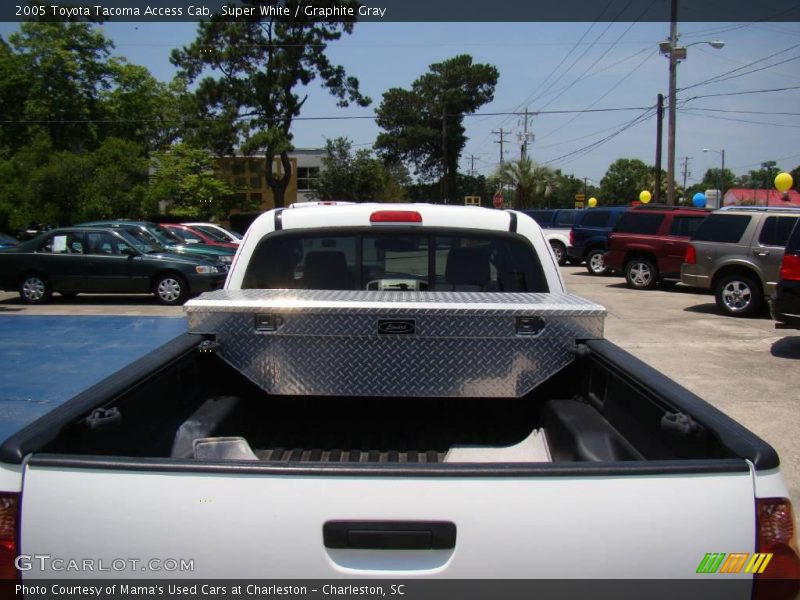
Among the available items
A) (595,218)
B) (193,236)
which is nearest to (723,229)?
(595,218)

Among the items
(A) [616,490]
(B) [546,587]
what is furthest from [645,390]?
(B) [546,587]

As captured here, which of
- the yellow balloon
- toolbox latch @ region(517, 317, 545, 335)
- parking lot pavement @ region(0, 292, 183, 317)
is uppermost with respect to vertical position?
the yellow balloon

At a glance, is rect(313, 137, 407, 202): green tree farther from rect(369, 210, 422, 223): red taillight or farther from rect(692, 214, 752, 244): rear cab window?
rect(369, 210, 422, 223): red taillight

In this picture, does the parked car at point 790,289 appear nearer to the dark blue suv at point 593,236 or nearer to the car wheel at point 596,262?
the dark blue suv at point 593,236

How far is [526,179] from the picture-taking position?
62.9 m

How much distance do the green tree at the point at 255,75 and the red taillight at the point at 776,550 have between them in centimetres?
4086

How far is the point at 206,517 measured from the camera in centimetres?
172

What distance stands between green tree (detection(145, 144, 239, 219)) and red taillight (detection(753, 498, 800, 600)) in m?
36.0

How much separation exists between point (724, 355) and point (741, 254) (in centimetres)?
413

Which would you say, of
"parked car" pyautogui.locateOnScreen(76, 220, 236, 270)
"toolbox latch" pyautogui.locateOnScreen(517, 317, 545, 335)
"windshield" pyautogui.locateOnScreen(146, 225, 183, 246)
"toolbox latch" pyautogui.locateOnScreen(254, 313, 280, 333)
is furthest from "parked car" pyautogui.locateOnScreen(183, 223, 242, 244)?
"toolbox latch" pyautogui.locateOnScreen(517, 317, 545, 335)

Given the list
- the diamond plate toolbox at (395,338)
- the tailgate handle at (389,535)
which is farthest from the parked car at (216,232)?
the tailgate handle at (389,535)

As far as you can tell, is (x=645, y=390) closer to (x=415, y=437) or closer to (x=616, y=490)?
(x=616, y=490)

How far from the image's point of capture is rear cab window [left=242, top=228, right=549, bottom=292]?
3828mm

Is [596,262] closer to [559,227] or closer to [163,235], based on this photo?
[559,227]
